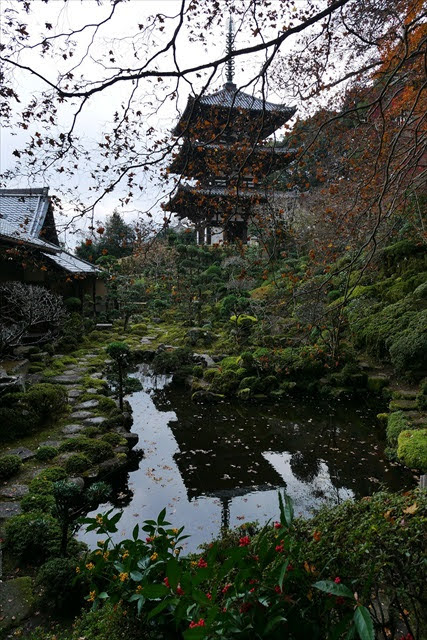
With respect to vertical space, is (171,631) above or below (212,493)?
above

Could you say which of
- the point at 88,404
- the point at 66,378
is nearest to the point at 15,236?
the point at 66,378

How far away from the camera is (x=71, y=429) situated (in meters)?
6.49

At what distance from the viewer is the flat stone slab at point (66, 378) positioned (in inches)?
360

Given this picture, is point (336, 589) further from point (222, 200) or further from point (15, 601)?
point (222, 200)

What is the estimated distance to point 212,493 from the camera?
5344 millimetres

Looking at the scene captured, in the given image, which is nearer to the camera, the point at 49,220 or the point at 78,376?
the point at 78,376

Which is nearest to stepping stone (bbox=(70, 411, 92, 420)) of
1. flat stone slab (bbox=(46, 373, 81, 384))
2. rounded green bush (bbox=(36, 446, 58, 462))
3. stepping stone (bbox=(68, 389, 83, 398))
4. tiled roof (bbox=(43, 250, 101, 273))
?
stepping stone (bbox=(68, 389, 83, 398))

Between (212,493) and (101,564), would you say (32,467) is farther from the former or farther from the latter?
(101,564)

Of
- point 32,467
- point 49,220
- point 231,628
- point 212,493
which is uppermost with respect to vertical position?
point 49,220

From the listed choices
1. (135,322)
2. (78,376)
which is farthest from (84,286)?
(78,376)

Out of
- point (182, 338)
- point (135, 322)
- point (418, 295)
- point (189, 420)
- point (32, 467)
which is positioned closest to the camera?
point (32, 467)

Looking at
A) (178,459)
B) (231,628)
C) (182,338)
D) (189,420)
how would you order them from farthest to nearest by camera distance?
(182,338) < (189,420) < (178,459) < (231,628)

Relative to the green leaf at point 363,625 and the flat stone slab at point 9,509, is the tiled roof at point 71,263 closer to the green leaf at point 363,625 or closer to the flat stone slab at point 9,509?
the flat stone slab at point 9,509

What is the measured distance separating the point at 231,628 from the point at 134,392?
9202 millimetres
